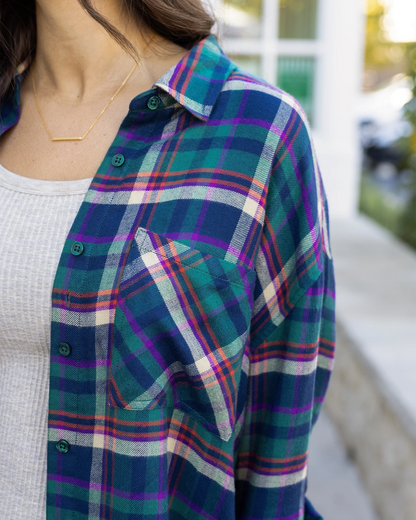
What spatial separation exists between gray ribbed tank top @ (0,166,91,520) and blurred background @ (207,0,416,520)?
620mm

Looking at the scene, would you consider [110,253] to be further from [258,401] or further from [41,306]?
[258,401]

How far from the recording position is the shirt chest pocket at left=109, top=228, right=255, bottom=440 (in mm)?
926

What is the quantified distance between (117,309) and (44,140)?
432 millimetres

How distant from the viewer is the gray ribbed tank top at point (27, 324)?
98cm

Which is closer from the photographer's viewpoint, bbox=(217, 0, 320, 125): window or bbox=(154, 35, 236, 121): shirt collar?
bbox=(154, 35, 236, 121): shirt collar

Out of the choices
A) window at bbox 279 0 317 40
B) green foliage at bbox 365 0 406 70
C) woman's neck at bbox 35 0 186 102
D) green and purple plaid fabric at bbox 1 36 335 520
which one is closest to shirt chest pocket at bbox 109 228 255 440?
green and purple plaid fabric at bbox 1 36 335 520

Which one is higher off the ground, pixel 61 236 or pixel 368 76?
pixel 368 76

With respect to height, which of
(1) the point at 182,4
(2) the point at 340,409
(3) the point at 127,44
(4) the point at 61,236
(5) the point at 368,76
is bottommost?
(2) the point at 340,409

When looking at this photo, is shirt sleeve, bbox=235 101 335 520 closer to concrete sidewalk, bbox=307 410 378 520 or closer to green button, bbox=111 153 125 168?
green button, bbox=111 153 125 168

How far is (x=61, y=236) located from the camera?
0.98m

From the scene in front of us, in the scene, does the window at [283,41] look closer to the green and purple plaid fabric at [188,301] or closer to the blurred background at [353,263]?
the blurred background at [353,263]

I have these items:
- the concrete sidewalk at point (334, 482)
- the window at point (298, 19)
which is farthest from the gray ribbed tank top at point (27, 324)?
the window at point (298, 19)

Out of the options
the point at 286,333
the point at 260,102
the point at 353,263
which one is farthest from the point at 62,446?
the point at 353,263

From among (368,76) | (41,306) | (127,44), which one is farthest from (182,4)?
(368,76)
